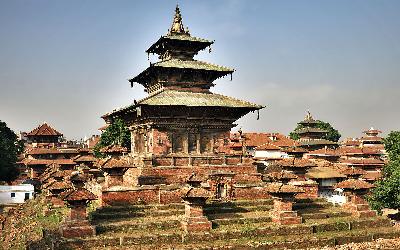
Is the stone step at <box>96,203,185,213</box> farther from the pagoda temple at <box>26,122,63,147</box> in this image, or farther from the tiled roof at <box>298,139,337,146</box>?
the pagoda temple at <box>26,122,63,147</box>

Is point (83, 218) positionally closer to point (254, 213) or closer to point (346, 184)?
point (254, 213)

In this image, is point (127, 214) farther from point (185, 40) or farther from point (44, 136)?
point (44, 136)

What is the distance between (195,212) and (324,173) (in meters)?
30.7

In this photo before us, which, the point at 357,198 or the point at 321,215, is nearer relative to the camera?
the point at 321,215

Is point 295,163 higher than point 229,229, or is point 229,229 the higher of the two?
point 295,163

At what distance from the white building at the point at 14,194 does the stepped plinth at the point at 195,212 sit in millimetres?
37060

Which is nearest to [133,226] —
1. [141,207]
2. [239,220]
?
[141,207]

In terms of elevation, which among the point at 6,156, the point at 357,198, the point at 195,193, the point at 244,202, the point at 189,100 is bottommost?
the point at 244,202

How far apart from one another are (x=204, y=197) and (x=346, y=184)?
9.05m

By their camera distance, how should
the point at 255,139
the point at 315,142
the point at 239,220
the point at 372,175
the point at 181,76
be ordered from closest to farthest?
the point at 239,220 < the point at 181,76 < the point at 372,175 < the point at 315,142 < the point at 255,139

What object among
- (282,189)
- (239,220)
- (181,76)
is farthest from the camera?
(181,76)

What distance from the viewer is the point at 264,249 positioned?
730 inches

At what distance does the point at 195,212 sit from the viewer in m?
19.1

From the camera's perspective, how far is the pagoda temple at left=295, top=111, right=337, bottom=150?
66.1m
